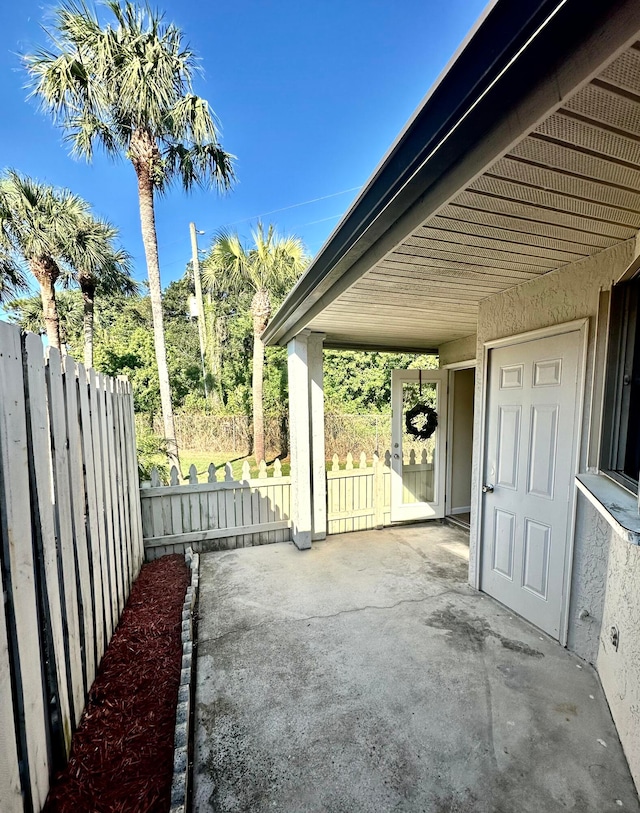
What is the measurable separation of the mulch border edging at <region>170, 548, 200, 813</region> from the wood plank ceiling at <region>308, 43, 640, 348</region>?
258 centimetres

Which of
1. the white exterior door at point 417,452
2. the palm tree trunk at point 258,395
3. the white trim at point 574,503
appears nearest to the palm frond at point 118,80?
the palm tree trunk at point 258,395

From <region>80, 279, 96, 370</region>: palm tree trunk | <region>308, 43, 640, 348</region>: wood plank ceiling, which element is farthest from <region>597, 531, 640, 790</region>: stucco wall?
<region>80, 279, 96, 370</region>: palm tree trunk

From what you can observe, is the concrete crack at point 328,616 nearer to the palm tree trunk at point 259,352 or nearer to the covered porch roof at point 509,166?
the covered porch roof at point 509,166

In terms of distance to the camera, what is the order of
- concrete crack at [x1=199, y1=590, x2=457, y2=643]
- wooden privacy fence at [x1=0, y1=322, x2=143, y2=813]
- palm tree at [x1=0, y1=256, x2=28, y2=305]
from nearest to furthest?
wooden privacy fence at [x1=0, y1=322, x2=143, y2=813], concrete crack at [x1=199, y1=590, x2=457, y2=643], palm tree at [x1=0, y1=256, x2=28, y2=305]

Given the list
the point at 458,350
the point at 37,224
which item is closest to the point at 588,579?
the point at 458,350

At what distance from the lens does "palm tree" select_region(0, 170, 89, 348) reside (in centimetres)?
707

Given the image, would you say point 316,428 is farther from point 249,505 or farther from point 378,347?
point 378,347

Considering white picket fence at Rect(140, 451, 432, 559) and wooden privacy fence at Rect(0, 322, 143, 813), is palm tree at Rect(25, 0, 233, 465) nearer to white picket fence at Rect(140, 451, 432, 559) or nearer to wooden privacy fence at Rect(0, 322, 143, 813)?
white picket fence at Rect(140, 451, 432, 559)

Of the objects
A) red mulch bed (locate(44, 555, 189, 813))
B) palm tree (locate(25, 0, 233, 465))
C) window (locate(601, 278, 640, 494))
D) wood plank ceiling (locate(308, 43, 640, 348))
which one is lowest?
red mulch bed (locate(44, 555, 189, 813))

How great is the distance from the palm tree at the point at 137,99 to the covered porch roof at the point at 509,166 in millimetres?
5638

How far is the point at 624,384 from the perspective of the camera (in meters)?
1.99

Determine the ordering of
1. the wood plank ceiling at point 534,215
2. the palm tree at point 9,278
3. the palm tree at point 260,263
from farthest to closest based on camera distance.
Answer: the palm tree at point 260,263
the palm tree at point 9,278
the wood plank ceiling at point 534,215

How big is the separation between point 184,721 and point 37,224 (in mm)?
9324

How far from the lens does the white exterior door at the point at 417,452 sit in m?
4.76
